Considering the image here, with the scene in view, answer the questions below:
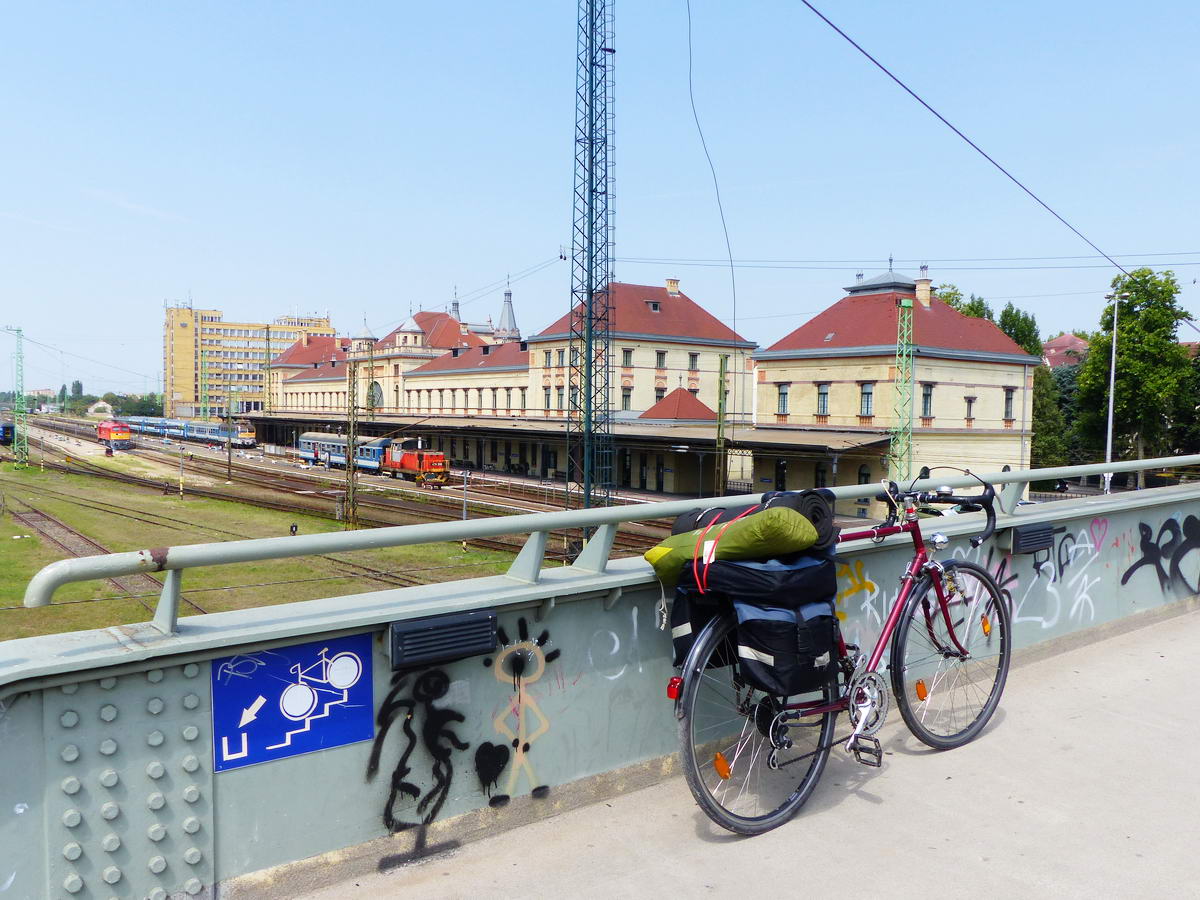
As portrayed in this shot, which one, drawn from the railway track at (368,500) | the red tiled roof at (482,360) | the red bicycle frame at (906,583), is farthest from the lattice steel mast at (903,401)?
the red bicycle frame at (906,583)

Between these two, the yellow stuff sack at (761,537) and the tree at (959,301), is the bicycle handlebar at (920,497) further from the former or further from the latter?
the tree at (959,301)

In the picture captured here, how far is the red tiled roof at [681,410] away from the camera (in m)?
66.3

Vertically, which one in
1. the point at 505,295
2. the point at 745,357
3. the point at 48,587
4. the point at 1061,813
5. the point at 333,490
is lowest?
the point at 333,490

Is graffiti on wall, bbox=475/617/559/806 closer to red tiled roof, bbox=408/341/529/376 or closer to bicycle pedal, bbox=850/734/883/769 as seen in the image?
bicycle pedal, bbox=850/734/883/769

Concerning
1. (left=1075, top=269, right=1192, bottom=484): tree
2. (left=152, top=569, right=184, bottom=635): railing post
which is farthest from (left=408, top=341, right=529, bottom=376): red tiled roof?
(left=152, top=569, right=184, bottom=635): railing post

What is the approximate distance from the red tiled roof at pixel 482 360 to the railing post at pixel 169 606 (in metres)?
80.0

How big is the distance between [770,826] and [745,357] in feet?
265

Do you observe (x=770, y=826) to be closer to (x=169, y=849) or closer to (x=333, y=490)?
(x=169, y=849)

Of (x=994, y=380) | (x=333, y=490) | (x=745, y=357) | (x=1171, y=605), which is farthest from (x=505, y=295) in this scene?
(x=1171, y=605)

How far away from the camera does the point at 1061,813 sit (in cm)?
416

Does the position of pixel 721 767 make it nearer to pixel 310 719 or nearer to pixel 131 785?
pixel 310 719

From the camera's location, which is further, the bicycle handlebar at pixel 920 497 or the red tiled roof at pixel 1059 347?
the red tiled roof at pixel 1059 347

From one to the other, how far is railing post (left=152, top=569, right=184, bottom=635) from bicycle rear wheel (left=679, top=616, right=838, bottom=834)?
1.91 m

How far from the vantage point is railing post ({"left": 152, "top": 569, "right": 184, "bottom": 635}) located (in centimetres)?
299
